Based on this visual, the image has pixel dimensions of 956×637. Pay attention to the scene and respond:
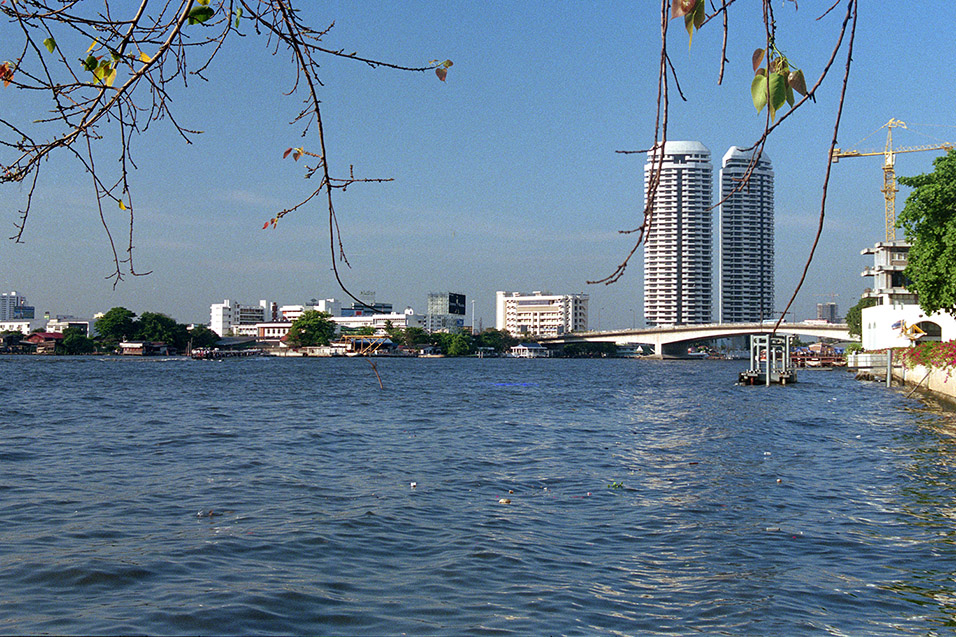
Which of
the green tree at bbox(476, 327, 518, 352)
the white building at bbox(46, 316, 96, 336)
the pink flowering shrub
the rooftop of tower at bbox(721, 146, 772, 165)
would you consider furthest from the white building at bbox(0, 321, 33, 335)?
the pink flowering shrub

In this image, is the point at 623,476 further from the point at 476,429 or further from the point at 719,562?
the point at 476,429

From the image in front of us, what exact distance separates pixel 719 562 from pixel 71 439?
1595 cm

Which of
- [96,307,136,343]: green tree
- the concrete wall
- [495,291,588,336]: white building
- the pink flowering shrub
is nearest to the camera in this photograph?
the pink flowering shrub

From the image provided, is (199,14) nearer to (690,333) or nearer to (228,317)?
(690,333)

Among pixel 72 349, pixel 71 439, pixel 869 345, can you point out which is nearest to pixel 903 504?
pixel 71 439

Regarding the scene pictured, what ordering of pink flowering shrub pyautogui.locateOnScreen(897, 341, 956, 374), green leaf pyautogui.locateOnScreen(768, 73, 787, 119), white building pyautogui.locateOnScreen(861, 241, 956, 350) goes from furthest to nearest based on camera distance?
white building pyautogui.locateOnScreen(861, 241, 956, 350) → pink flowering shrub pyautogui.locateOnScreen(897, 341, 956, 374) → green leaf pyautogui.locateOnScreen(768, 73, 787, 119)

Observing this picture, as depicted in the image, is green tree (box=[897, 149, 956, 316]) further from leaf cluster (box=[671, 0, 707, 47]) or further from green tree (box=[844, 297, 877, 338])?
green tree (box=[844, 297, 877, 338])

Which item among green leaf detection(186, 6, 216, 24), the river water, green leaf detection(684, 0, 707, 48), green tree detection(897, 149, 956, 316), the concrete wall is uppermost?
green tree detection(897, 149, 956, 316)

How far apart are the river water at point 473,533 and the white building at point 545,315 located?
171m

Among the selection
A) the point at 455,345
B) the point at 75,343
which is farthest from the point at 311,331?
the point at 75,343

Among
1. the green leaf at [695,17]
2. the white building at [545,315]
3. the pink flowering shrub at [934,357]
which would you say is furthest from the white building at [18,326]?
the green leaf at [695,17]

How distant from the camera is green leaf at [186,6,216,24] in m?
2.14

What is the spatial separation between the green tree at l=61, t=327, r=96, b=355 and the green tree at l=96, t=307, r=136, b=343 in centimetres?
276

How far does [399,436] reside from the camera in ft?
63.7
